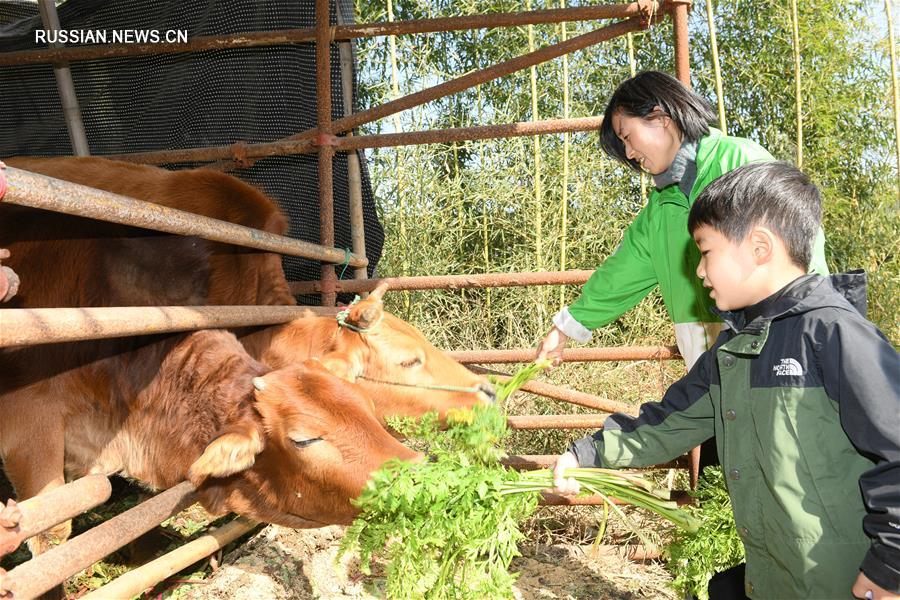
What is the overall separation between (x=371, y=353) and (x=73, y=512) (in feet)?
5.21

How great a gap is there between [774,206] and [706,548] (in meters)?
1.15

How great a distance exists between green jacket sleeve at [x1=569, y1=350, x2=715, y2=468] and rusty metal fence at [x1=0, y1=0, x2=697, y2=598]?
1.28 m

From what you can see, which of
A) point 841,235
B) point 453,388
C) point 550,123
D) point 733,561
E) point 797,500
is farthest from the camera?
point 841,235

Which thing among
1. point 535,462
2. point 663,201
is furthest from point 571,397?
point 663,201

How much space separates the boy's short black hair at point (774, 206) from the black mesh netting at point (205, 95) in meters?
2.84

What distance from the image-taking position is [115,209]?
6.88ft

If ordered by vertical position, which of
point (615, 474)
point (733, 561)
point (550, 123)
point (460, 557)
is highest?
point (550, 123)

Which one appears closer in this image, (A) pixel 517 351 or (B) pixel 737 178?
(B) pixel 737 178

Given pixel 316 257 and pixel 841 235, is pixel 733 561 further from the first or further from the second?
pixel 841 235

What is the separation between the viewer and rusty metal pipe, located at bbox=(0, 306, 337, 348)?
1.70m

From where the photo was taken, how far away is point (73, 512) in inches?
70.6

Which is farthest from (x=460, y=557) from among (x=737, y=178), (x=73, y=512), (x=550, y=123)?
(x=550, y=123)

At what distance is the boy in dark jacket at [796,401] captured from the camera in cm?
A: 152

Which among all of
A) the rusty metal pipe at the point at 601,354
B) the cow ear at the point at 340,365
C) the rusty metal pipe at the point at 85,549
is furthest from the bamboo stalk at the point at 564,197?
the rusty metal pipe at the point at 85,549
